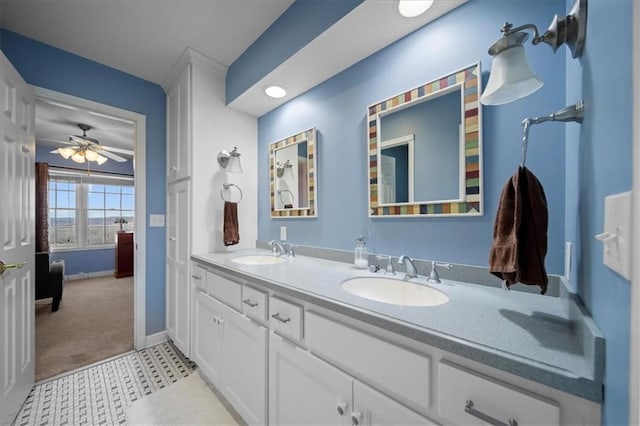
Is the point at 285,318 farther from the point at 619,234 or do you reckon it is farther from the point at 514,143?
the point at 514,143

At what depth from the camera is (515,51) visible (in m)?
0.72

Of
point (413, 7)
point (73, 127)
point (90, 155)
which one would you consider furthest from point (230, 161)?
point (73, 127)

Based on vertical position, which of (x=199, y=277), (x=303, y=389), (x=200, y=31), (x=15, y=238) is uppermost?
(x=200, y=31)

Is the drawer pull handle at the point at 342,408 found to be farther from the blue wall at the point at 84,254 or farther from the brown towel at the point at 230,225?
the blue wall at the point at 84,254

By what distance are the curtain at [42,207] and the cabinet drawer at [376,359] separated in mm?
5271

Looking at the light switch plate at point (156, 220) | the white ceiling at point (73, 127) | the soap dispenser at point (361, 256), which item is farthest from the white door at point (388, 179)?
the white ceiling at point (73, 127)

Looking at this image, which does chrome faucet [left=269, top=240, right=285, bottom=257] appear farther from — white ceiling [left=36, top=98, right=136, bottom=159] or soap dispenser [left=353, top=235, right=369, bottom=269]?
white ceiling [left=36, top=98, right=136, bottom=159]

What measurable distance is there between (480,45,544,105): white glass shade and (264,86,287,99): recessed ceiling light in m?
1.43

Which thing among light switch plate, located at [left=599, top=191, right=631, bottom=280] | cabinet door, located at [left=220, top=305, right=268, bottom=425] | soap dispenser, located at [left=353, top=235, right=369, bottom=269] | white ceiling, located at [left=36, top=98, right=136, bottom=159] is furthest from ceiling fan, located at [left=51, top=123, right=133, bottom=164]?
light switch plate, located at [left=599, top=191, right=631, bottom=280]

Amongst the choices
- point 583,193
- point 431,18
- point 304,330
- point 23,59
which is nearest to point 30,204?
point 23,59

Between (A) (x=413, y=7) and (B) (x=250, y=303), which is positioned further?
(B) (x=250, y=303)

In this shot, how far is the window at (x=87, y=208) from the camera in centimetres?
450

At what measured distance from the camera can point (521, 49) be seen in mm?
718

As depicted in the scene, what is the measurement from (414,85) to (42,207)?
18.5 ft
